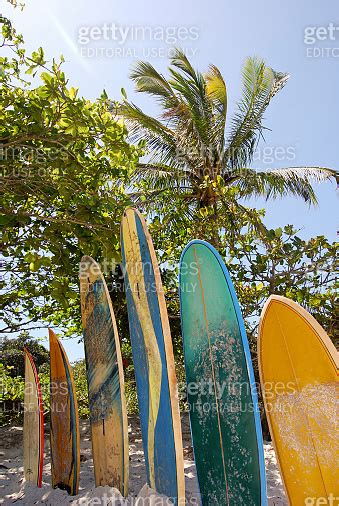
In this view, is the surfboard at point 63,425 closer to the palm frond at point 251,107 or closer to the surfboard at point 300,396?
the surfboard at point 300,396

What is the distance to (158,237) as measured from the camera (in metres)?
6.13

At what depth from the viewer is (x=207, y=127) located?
8836 mm

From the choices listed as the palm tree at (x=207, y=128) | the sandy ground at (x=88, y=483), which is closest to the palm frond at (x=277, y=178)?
the palm tree at (x=207, y=128)

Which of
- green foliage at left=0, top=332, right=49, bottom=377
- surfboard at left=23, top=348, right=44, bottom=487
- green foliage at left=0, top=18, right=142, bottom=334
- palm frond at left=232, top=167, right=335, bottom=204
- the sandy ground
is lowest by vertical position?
the sandy ground

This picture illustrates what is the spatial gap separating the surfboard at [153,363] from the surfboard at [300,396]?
2.01 feet

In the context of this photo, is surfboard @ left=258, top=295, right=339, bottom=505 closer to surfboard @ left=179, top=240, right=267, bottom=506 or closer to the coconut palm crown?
surfboard @ left=179, top=240, right=267, bottom=506

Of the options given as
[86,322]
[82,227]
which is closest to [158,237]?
[82,227]

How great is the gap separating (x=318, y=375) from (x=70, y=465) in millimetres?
2080

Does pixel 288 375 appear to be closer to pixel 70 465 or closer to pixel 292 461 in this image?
pixel 292 461

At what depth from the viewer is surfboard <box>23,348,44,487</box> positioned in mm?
3633

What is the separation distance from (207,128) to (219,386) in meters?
7.05

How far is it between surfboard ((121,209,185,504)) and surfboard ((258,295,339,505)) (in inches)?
24.1

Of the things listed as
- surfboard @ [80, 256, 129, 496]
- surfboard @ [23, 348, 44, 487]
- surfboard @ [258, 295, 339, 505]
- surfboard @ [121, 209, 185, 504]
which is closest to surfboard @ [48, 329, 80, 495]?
surfboard @ [23, 348, 44, 487]

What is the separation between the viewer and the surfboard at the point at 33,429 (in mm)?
3633
